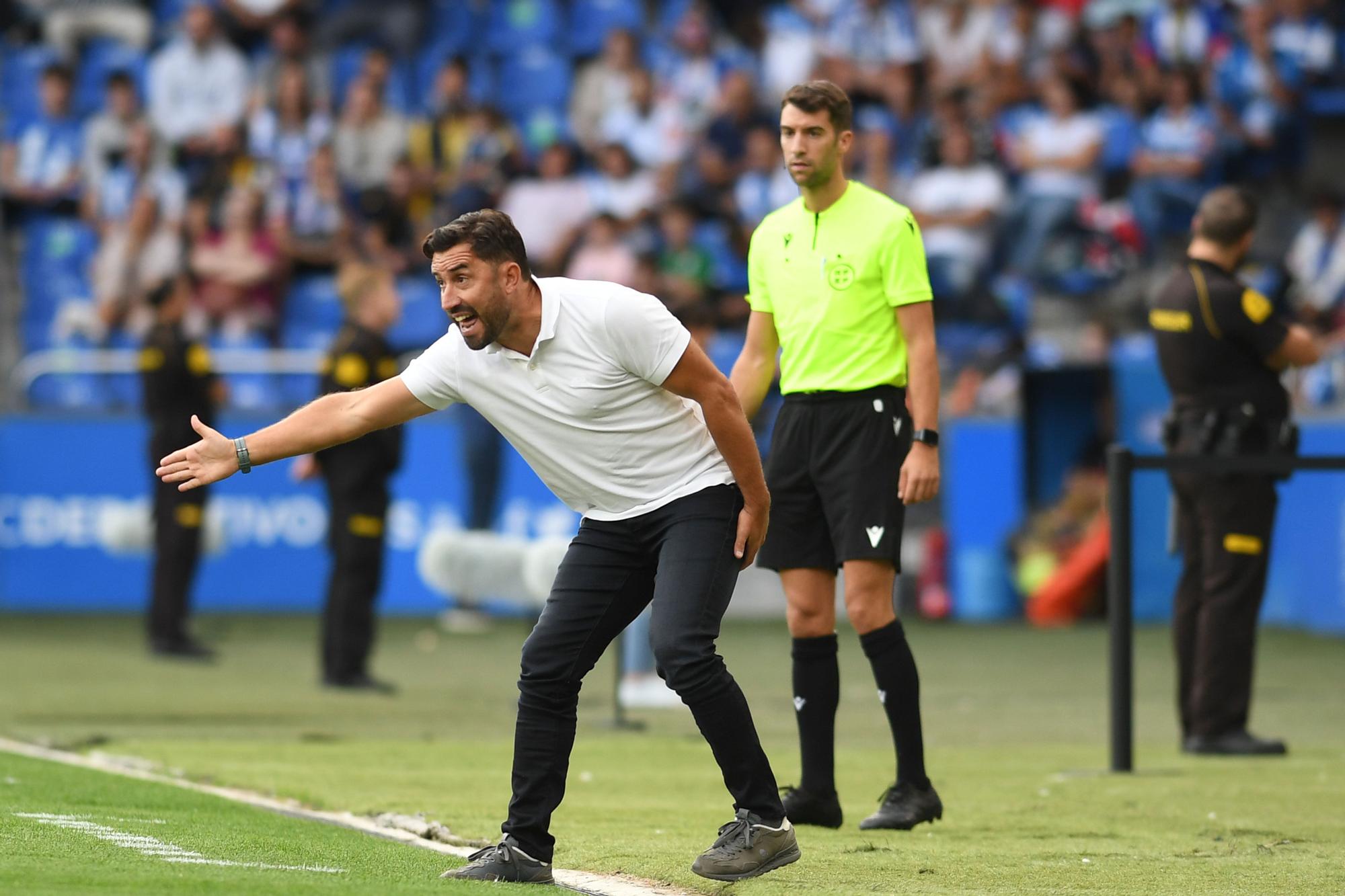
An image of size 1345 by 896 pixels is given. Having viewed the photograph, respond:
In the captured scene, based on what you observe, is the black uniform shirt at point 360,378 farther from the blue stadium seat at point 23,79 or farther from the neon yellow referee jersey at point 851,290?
the blue stadium seat at point 23,79

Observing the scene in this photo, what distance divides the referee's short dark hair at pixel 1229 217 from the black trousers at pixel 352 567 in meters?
5.00

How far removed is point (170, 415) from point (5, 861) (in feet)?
27.1

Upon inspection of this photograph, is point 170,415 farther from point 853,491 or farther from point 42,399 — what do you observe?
point 853,491

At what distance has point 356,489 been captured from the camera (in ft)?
37.3

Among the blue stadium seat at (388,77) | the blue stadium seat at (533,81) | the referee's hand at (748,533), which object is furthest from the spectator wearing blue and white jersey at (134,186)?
the referee's hand at (748,533)

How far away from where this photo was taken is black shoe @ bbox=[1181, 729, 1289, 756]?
333 inches

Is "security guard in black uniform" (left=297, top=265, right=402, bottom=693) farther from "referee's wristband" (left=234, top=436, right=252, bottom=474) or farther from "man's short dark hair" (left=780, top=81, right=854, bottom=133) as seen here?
"referee's wristband" (left=234, top=436, right=252, bottom=474)

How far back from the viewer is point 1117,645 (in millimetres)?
7902

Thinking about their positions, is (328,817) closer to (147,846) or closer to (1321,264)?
(147,846)

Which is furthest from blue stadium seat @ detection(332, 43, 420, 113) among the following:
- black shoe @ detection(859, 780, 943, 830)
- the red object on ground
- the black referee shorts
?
black shoe @ detection(859, 780, 943, 830)

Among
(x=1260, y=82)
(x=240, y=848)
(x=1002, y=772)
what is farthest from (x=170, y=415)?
(x=1260, y=82)

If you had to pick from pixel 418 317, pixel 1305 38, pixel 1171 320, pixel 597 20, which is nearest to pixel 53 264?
pixel 418 317

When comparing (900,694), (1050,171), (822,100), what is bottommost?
(900,694)

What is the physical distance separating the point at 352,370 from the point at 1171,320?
4714mm
